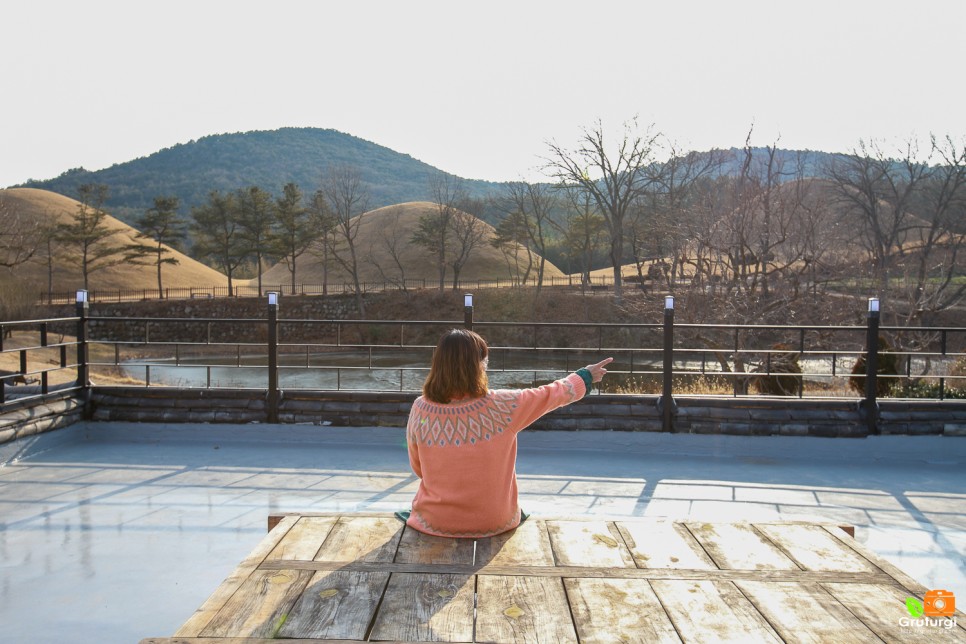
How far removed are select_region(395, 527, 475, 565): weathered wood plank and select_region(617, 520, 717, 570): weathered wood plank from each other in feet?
1.83

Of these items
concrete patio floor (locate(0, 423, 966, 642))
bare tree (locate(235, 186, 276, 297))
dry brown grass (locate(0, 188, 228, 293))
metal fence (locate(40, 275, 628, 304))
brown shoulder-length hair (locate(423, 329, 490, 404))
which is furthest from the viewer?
dry brown grass (locate(0, 188, 228, 293))

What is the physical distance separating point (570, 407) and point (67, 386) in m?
5.05

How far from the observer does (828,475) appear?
6.31 metres

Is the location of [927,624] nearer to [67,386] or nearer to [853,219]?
[67,386]

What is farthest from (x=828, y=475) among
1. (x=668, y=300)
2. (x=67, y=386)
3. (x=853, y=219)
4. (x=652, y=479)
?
(x=853, y=219)

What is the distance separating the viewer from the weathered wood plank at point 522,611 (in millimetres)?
1912

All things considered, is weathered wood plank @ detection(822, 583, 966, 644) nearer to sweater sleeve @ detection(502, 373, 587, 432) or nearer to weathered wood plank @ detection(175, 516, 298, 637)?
sweater sleeve @ detection(502, 373, 587, 432)

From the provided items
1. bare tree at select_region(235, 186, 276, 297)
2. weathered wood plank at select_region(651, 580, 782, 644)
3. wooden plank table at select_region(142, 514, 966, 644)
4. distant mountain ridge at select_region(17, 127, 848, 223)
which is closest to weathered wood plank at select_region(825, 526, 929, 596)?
wooden plank table at select_region(142, 514, 966, 644)

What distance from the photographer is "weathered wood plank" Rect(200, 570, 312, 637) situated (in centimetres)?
191

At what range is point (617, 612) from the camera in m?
2.04

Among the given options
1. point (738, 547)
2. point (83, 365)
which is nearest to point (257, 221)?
point (83, 365)

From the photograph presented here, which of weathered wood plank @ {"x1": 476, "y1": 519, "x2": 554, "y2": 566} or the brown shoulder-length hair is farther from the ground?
the brown shoulder-length hair

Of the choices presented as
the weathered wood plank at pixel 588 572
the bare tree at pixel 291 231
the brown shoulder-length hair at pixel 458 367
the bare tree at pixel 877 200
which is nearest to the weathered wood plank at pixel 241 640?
the weathered wood plank at pixel 588 572

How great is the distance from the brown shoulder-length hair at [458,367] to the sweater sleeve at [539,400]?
154mm
